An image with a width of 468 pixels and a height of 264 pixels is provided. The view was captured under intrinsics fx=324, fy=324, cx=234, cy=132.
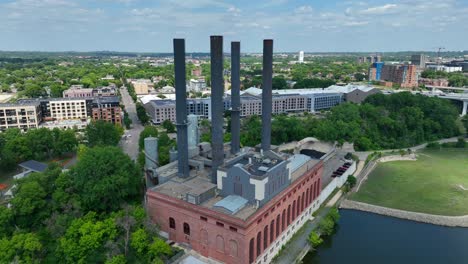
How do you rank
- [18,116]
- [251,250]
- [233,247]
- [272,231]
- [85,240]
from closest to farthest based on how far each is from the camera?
[85,240] < [233,247] < [251,250] < [272,231] < [18,116]

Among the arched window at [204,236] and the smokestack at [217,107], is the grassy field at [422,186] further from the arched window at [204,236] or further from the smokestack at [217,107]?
the arched window at [204,236]

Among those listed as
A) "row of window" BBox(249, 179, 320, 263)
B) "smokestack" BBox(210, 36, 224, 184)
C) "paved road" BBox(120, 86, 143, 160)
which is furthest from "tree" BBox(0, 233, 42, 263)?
"paved road" BBox(120, 86, 143, 160)

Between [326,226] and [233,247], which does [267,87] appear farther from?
[233,247]

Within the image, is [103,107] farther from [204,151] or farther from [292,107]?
[292,107]

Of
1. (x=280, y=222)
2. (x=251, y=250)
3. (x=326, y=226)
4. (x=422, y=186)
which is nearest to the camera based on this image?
(x=251, y=250)

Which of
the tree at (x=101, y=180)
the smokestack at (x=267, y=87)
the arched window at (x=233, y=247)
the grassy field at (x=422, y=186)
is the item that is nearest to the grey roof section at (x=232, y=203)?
the arched window at (x=233, y=247)

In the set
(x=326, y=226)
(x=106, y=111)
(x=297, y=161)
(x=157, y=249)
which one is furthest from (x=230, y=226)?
(x=106, y=111)

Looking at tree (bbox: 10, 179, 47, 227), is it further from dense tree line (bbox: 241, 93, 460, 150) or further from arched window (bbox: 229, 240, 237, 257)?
dense tree line (bbox: 241, 93, 460, 150)
